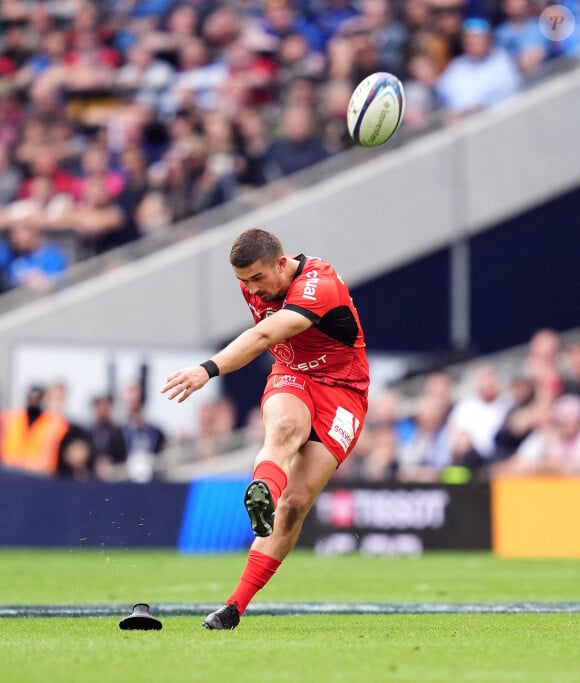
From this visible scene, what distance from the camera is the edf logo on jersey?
8875mm

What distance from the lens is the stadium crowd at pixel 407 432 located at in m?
17.4

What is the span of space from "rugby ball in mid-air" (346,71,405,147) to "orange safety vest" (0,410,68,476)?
8.53 meters

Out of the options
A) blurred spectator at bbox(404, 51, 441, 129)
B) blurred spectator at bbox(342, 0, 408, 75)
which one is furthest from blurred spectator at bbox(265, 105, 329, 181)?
blurred spectator at bbox(404, 51, 441, 129)

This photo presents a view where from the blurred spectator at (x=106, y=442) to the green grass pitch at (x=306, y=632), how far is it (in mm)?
3466

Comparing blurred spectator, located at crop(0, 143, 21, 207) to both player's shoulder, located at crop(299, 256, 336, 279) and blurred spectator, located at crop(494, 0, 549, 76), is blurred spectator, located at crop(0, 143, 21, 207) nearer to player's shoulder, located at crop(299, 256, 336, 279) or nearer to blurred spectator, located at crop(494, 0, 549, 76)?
blurred spectator, located at crop(494, 0, 549, 76)

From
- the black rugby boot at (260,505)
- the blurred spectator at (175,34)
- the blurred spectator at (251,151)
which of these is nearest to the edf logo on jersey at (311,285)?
the black rugby boot at (260,505)

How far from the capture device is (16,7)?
26.8m

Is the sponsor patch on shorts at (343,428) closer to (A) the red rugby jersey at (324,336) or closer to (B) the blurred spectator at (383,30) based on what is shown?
(A) the red rugby jersey at (324,336)

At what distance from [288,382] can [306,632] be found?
4.86 feet

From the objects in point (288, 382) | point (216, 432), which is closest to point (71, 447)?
point (216, 432)

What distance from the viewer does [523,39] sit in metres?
21.0

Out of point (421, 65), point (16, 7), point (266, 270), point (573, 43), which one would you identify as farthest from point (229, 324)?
point (266, 270)

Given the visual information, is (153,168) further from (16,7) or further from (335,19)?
(16,7)

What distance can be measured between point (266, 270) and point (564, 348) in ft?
36.5
